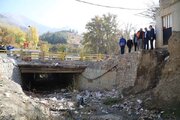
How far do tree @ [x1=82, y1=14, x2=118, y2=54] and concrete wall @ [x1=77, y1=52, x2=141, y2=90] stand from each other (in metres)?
25.1

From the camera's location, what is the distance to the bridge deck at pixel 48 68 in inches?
1090

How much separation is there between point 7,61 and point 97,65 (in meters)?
7.93

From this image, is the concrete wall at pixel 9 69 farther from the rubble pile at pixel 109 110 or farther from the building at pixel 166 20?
the building at pixel 166 20

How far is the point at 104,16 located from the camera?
187 ft

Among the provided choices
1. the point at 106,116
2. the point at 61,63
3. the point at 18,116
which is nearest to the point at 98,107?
the point at 106,116

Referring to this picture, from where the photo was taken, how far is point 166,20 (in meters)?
22.5

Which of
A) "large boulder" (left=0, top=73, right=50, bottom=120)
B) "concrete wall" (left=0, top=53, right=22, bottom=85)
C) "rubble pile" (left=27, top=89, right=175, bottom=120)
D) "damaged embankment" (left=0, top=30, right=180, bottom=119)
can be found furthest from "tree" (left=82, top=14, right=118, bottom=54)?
"large boulder" (left=0, top=73, right=50, bottom=120)

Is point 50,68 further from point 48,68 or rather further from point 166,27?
point 166,27

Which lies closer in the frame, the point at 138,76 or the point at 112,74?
the point at 138,76

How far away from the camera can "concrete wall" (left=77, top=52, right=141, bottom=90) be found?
77.5 ft

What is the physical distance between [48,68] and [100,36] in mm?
27082

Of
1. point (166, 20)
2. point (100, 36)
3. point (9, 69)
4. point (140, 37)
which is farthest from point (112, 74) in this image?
point (100, 36)

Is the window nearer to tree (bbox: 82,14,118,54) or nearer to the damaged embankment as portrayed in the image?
the damaged embankment

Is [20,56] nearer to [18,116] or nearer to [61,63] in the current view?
[61,63]
